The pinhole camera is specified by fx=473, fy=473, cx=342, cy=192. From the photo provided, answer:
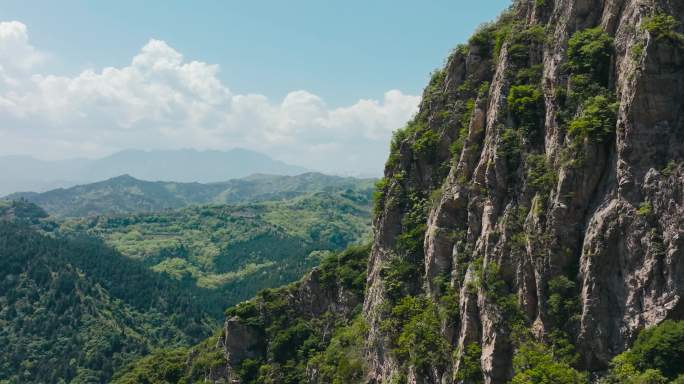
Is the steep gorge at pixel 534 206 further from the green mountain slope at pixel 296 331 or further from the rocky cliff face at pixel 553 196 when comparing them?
the green mountain slope at pixel 296 331

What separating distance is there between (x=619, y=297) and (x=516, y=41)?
94.2 ft

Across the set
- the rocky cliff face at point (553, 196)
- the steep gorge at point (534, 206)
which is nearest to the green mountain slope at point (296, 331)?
the steep gorge at point (534, 206)

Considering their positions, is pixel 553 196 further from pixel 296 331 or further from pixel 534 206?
pixel 296 331

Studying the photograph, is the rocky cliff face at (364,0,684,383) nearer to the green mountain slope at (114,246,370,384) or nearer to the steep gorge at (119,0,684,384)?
the steep gorge at (119,0,684,384)

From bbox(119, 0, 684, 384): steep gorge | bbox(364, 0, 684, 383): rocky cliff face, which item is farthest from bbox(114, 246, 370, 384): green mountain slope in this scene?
bbox(364, 0, 684, 383): rocky cliff face

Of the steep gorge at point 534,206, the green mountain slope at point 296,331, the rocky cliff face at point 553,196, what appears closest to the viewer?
the rocky cliff face at point 553,196

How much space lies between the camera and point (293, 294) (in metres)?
82.8

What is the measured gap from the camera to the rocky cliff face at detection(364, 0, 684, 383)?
36.6 metres

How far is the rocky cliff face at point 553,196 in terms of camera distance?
120ft

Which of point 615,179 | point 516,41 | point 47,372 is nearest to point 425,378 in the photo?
point 615,179

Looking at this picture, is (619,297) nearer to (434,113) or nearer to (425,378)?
(425,378)

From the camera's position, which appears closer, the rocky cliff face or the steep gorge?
the rocky cliff face

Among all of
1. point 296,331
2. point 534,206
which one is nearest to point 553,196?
point 534,206

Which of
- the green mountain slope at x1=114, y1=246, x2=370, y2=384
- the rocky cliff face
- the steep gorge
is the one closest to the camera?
the rocky cliff face
